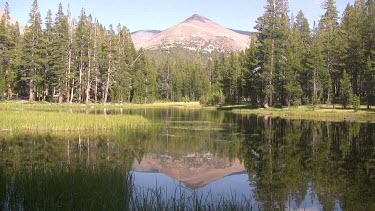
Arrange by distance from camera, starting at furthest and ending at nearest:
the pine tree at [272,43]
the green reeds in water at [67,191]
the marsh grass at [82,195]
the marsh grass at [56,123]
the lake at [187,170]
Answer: the pine tree at [272,43] → the marsh grass at [56,123] → the lake at [187,170] → the green reeds in water at [67,191] → the marsh grass at [82,195]

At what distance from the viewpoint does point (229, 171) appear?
57.2 feet

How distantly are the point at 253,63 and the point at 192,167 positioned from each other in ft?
166

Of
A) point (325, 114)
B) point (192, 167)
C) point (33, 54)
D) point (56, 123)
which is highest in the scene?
point (33, 54)

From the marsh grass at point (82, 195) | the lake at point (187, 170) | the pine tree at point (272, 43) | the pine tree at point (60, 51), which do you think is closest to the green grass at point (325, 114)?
the pine tree at point (272, 43)

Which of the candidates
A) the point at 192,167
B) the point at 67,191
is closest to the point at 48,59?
the point at 192,167

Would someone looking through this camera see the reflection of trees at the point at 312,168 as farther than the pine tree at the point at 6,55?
No

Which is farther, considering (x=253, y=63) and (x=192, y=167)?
(x=253, y=63)

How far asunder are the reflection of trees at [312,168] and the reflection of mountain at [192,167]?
1.19 m

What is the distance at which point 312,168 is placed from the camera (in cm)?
1742

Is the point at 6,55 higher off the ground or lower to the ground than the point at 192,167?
higher

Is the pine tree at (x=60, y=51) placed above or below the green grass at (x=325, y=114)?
above

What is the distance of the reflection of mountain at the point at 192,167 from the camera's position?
16103 millimetres

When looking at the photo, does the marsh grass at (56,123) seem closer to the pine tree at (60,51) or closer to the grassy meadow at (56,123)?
the grassy meadow at (56,123)

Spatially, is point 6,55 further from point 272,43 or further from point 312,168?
point 312,168
